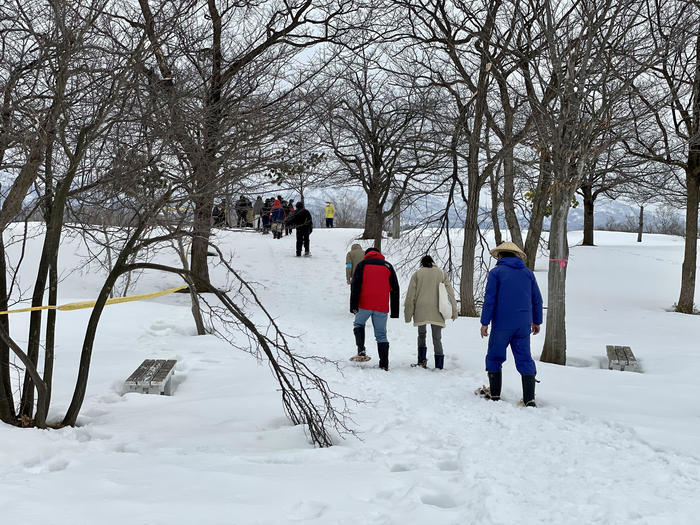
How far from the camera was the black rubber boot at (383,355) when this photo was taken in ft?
26.1

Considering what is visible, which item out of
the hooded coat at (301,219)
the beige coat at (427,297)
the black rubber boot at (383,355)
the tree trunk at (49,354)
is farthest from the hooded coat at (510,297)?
the hooded coat at (301,219)

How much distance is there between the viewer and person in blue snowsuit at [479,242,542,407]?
20.0ft

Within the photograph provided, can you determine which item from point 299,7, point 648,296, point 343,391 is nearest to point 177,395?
point 343,391

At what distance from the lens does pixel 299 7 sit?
1400 centimetres

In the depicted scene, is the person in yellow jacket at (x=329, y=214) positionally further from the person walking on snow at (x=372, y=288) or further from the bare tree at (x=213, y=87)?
the person walking on snow at (x=372, y=288)

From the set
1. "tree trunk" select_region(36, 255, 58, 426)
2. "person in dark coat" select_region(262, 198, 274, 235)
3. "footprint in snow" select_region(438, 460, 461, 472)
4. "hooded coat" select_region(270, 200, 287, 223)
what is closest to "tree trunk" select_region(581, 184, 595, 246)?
"hooded coat" select_region(270, 200, 287, 223)

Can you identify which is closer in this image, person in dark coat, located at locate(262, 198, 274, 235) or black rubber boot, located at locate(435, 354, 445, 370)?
black rubber boot, located at locate(435, 354, 445, 370)

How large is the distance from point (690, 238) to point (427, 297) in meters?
9.97

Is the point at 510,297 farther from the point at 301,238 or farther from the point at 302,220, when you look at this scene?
the point at 301,238

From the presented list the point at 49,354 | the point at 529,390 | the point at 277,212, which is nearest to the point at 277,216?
the point at 277,212

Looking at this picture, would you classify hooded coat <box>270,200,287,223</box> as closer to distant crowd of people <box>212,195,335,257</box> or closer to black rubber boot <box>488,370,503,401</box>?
distant crowd of people <box>212,195,335,257</box>

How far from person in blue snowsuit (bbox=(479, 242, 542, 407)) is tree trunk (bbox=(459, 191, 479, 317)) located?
20.9 feet

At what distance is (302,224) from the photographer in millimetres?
20953

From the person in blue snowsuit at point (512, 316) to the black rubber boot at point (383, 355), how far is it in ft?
6.13
